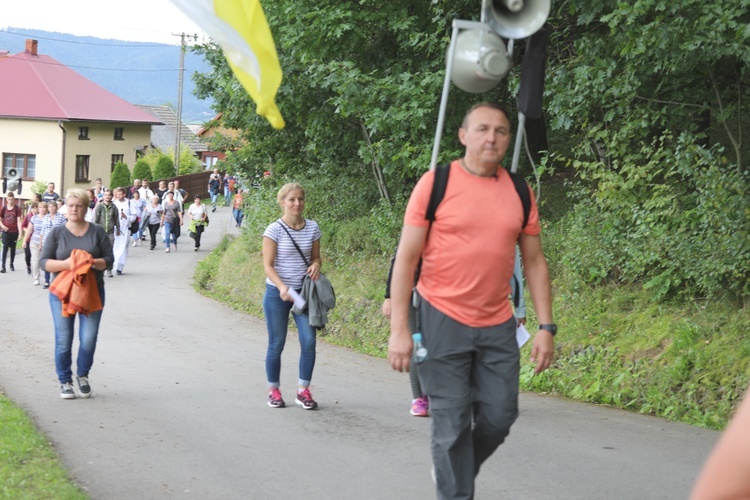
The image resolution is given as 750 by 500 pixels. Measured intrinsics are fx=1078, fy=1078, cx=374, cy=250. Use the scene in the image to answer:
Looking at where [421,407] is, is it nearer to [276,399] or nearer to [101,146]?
[276,399]

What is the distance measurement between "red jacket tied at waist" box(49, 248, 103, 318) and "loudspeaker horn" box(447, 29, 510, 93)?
4.88 meters

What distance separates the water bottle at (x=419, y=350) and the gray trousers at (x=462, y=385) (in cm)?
2

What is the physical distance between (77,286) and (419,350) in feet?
16.8

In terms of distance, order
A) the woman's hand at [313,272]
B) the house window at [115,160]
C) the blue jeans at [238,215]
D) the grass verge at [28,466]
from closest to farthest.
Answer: the grass verge at [28,466] → the woman's hand at [313,272] → the blue jeans at [238,215] → the house window at [115,160]

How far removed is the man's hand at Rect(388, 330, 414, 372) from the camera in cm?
511

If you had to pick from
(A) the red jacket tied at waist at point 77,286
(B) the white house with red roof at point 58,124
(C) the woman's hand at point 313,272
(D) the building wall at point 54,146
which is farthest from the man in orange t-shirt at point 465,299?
(B) the white house with red roof at point 58,124

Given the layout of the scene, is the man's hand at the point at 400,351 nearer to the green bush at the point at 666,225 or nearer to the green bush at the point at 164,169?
the green bush at the point at 666,225

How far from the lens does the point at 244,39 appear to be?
5.31m

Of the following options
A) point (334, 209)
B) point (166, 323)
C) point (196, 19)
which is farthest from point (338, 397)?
point (334, 209)

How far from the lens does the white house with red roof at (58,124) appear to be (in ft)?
226

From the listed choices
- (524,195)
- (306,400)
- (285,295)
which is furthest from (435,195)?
(306,400)

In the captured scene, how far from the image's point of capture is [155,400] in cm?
988

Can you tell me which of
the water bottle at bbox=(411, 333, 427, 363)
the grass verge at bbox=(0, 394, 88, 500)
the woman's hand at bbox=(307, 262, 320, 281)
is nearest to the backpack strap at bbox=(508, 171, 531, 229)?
the water bottle at bbox=(411, 333, 427, 363)

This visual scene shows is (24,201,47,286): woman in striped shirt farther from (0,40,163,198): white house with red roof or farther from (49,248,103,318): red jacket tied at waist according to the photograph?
(0,40,163,198): white house with red roof
